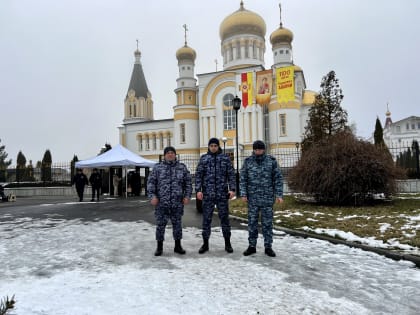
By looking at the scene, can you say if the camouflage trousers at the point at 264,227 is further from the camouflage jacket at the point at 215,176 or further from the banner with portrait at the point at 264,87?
the banner with portrait at the point at 264,87

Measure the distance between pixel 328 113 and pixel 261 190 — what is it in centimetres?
1211

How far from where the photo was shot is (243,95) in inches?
1337

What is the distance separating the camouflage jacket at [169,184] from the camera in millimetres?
4738

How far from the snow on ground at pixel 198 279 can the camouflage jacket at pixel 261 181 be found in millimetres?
848

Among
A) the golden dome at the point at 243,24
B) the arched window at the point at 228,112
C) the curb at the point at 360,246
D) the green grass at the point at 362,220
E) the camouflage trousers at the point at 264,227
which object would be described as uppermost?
the golden dome at the point at 243,24

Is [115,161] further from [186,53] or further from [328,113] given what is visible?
[186,53]

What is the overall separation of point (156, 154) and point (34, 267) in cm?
3933

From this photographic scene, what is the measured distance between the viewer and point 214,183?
483 centimetres

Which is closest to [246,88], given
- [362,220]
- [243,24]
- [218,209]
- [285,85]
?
[285,85]

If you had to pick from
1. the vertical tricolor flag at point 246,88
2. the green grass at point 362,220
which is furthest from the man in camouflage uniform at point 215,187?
the vertical tricolor flag at point 246,88

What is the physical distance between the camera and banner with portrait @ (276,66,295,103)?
2964 cm

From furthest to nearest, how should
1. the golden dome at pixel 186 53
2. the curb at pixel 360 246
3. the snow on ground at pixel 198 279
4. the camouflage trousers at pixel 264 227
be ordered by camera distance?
the golden dome at pixel 186 53 < the camouflage trousers at pixel 264 227 < the curb at pixel 360 246 < the snow on ground at pixel 198 279

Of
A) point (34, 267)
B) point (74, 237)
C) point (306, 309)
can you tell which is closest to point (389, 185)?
point (306, 309)

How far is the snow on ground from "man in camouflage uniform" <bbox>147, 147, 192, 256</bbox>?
345mm
